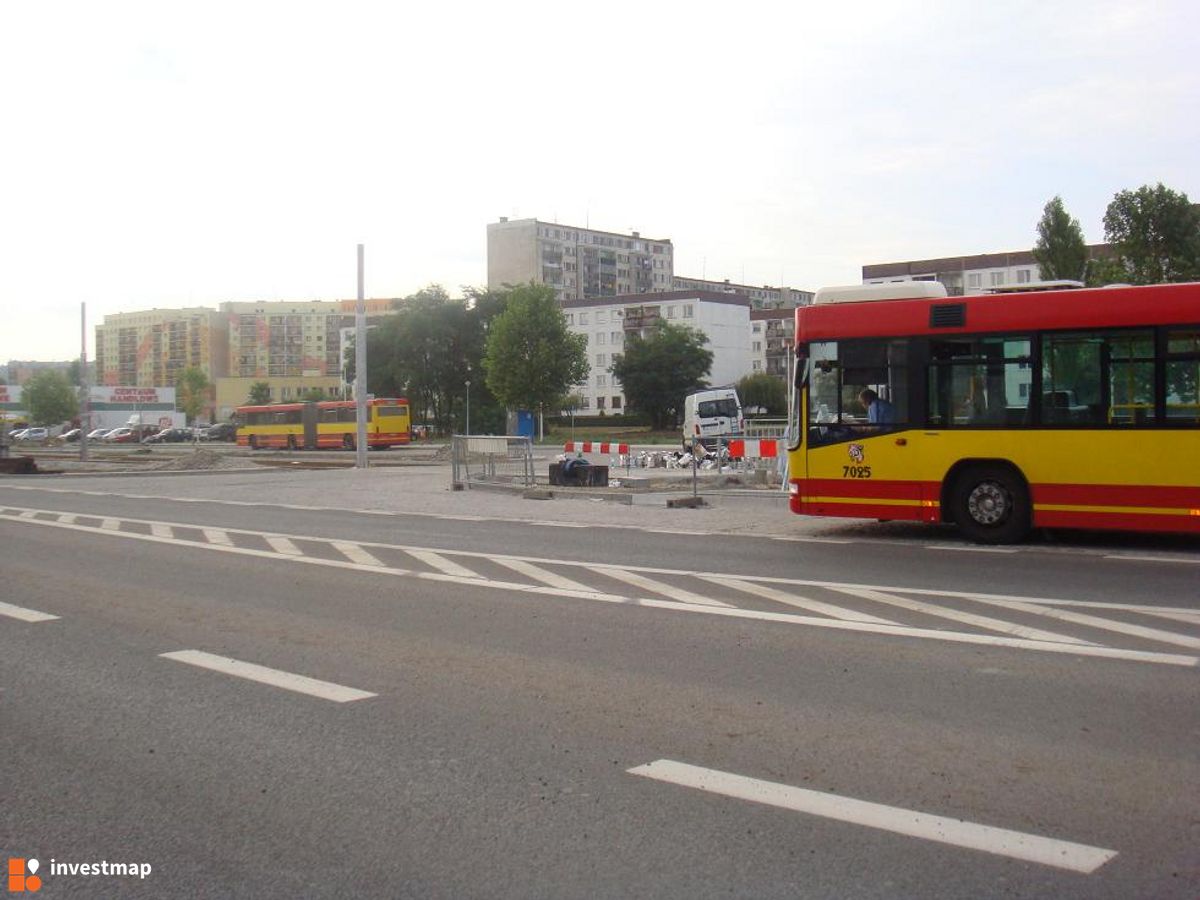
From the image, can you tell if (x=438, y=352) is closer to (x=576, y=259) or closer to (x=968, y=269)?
(x=968, y=269)

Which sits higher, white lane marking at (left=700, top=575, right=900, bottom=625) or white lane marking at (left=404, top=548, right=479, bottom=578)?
white lane marking at (left=700, top=575, right=900, bottom=625)

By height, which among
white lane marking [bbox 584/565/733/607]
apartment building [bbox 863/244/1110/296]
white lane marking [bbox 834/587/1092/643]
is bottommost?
white lane marking [bbox 584/565/733/607]

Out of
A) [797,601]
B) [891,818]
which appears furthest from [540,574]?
[891,818]

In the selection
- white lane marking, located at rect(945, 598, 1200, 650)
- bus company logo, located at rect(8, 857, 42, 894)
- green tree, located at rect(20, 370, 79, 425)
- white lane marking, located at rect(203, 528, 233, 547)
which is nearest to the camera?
bus company logo, located at rect(8, 857, 42, 894)

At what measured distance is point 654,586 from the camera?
34.5ft

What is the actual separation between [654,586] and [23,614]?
551cm

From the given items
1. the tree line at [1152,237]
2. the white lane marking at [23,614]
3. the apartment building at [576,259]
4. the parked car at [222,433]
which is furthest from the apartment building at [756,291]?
the white lane marking at [23,614]

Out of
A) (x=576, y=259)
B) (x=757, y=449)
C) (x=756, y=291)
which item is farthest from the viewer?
A: (x=756, y=291)

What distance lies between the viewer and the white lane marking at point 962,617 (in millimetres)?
7910

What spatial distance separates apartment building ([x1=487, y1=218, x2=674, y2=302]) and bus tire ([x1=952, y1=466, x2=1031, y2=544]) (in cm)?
12624

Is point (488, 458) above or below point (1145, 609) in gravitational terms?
above

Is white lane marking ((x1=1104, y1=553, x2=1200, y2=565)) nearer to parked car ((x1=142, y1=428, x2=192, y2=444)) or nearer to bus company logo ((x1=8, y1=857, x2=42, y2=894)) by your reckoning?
bus company logo ((x1=8, y1=857, x2=42, y2=894))

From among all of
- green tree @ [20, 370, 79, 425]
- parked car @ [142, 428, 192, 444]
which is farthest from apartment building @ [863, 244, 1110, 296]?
green tree @ [20, 370, 79, 425]

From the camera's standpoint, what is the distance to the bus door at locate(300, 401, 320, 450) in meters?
71.0
